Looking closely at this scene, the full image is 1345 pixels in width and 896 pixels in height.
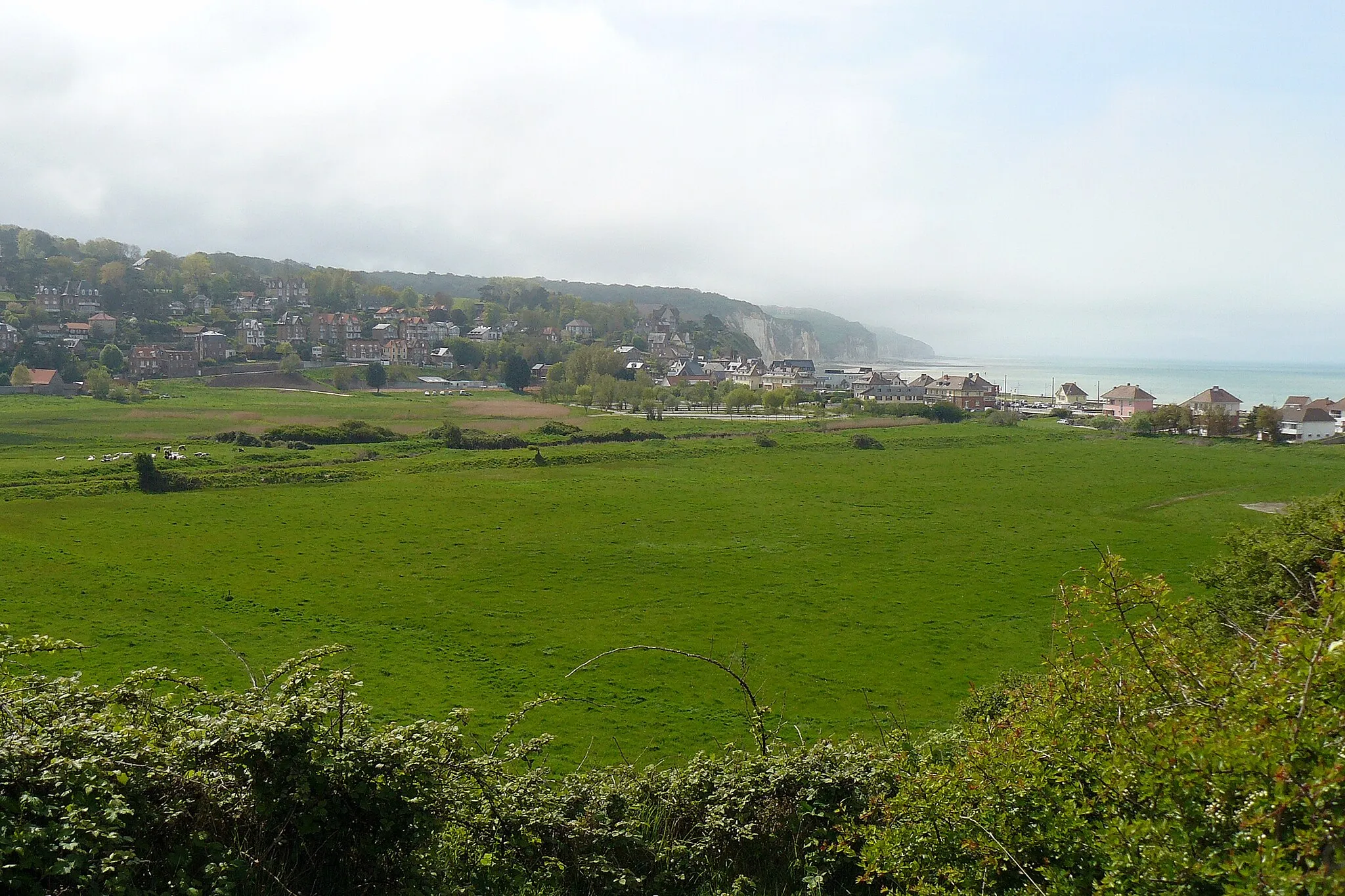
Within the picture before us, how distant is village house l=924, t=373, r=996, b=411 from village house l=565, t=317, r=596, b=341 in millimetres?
72685

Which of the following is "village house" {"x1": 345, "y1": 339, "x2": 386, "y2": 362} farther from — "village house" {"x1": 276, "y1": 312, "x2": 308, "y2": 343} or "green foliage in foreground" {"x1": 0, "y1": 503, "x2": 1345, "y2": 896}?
"green foliage in foreground" {"x1": 0, "y1": 503, "x2": 1345, "y2": 896}

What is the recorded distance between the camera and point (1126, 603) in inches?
211

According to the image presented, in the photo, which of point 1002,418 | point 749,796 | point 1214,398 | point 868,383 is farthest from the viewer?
point 868,383

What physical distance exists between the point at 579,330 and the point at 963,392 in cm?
8139

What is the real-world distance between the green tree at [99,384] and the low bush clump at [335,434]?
94.9 feet

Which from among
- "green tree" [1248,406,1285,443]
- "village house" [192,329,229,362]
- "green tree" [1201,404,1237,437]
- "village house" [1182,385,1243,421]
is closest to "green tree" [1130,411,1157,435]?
"village house" [1182,385,1243,421]

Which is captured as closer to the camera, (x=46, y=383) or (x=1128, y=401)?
(x=46, y=383)

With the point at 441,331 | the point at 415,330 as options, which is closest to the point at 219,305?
the point at 415,330

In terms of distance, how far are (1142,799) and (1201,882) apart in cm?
49

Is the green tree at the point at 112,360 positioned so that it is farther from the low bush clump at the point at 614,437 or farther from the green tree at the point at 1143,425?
the green tree at the point at 1143,425

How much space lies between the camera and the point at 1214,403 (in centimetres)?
7881

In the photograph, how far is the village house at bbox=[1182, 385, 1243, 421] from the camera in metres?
75.4

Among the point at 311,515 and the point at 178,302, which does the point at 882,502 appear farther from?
the point at 178,302

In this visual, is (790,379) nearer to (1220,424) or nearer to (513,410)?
(513,410)
